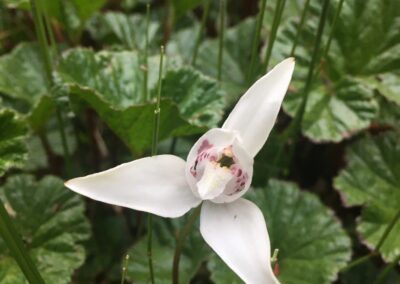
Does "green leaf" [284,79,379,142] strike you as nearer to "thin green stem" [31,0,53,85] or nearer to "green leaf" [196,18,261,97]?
"green leaf" [196,18,261,97]

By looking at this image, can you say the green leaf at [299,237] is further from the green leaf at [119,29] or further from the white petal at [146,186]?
the green leaf at [119,29]

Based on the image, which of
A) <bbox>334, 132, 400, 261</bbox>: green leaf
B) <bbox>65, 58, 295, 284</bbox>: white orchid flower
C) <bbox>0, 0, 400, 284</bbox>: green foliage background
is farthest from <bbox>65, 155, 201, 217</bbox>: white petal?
<bbox>334, 132, 400, 261</bbox>: green leaf

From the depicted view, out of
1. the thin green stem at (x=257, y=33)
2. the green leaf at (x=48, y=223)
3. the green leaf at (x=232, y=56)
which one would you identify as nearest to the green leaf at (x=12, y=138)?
the green leaf at (x=48, y=223)

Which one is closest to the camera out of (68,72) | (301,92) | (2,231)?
(2,231)

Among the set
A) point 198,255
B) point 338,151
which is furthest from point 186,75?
point 338,151

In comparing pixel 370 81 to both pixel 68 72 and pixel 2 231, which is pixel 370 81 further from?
pixel 2 231

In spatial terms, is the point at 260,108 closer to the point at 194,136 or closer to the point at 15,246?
the point at 15,246
